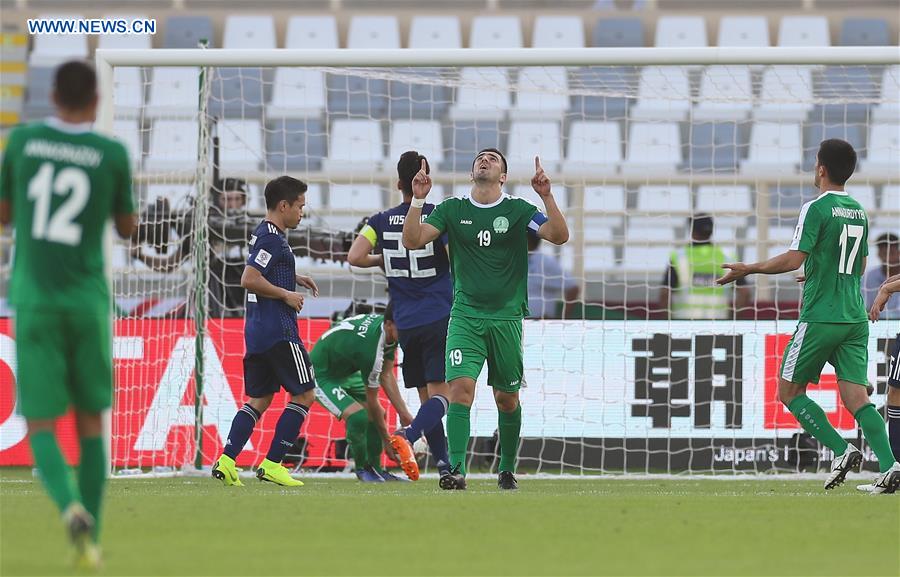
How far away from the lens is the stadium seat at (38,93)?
19.2 meters

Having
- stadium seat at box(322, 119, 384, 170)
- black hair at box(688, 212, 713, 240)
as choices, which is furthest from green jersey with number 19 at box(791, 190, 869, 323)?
Result: stadium seat at box(322, 119, 384, 170)

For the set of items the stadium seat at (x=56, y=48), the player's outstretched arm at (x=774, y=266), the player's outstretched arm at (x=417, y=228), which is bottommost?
the player's outstretched arm at (x=774, y=266)

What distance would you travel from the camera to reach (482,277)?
8219 millimetres

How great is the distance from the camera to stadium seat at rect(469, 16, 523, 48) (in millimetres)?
21297

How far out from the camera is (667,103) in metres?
19.6

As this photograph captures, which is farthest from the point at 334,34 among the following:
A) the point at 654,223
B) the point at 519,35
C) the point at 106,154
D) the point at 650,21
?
the point at 106,154

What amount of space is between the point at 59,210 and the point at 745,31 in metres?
17.9

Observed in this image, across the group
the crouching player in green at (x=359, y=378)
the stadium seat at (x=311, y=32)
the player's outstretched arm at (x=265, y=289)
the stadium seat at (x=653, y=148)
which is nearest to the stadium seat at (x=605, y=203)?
the stadium seat at (x=653, y=148)

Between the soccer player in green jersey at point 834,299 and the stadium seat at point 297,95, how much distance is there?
11.4 meters

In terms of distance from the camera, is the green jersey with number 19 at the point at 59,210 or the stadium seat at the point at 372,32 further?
the stadium seat at the point at 372,32

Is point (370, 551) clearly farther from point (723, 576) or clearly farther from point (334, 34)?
point (334, 34)

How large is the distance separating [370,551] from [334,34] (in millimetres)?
17323

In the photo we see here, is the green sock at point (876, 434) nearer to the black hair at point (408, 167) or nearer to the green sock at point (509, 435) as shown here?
the green sock at point (509, 435)

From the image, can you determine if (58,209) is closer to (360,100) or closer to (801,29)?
(360,100)
